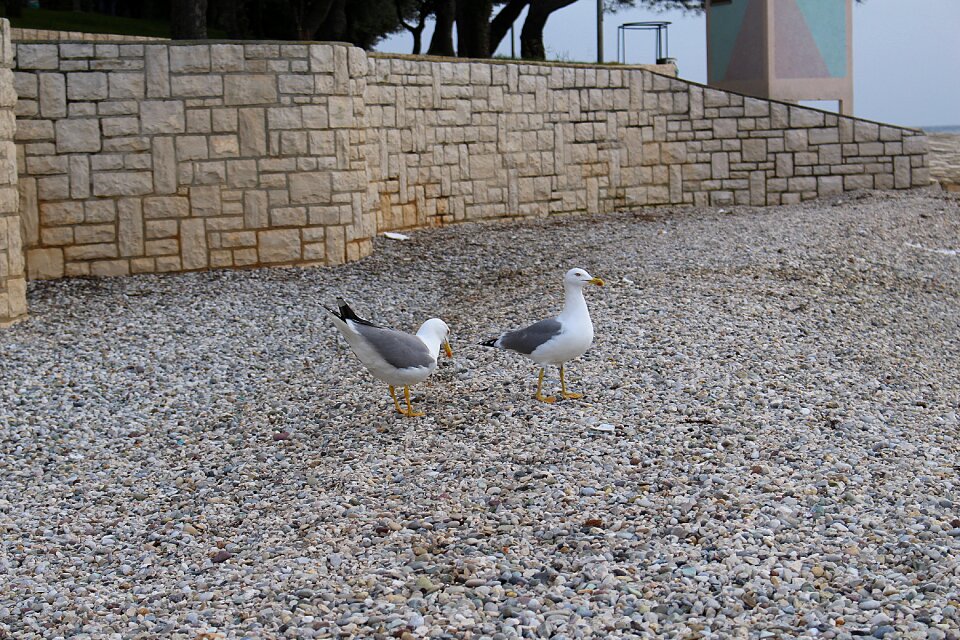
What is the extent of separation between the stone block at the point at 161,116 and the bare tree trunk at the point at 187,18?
19.4 ft

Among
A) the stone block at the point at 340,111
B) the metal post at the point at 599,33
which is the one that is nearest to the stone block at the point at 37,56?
the stone block at the point at 340,111

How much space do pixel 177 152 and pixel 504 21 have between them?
14.8 meters

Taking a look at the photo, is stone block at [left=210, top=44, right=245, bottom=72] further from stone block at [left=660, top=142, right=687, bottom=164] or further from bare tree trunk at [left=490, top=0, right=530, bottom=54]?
bare tree trunk at [left=490, top=0, right=530, bottom=54]

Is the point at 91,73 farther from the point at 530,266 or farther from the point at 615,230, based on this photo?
the point at 615,230

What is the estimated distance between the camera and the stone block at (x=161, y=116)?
10.1m

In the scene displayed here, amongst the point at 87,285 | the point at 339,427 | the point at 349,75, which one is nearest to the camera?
the point at 339,427

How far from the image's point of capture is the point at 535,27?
75.9 ft

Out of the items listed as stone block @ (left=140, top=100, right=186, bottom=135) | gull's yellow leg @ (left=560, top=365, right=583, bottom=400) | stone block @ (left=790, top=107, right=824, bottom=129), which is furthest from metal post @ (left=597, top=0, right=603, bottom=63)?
gull's yellow leg @ (left=560, top=365, right=583, bottom=400)

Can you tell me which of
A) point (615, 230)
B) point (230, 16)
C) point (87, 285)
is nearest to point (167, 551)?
point (87, 285)

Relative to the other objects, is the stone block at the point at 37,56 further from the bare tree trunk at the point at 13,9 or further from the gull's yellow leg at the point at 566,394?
the bare tree trunk at the point at 13,9

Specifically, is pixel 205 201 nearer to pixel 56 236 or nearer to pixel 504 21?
pixel 56 236

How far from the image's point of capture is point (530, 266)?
10844 millimetres

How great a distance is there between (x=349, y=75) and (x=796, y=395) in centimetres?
656

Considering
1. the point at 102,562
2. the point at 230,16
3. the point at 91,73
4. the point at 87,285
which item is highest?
the point at 230,16
